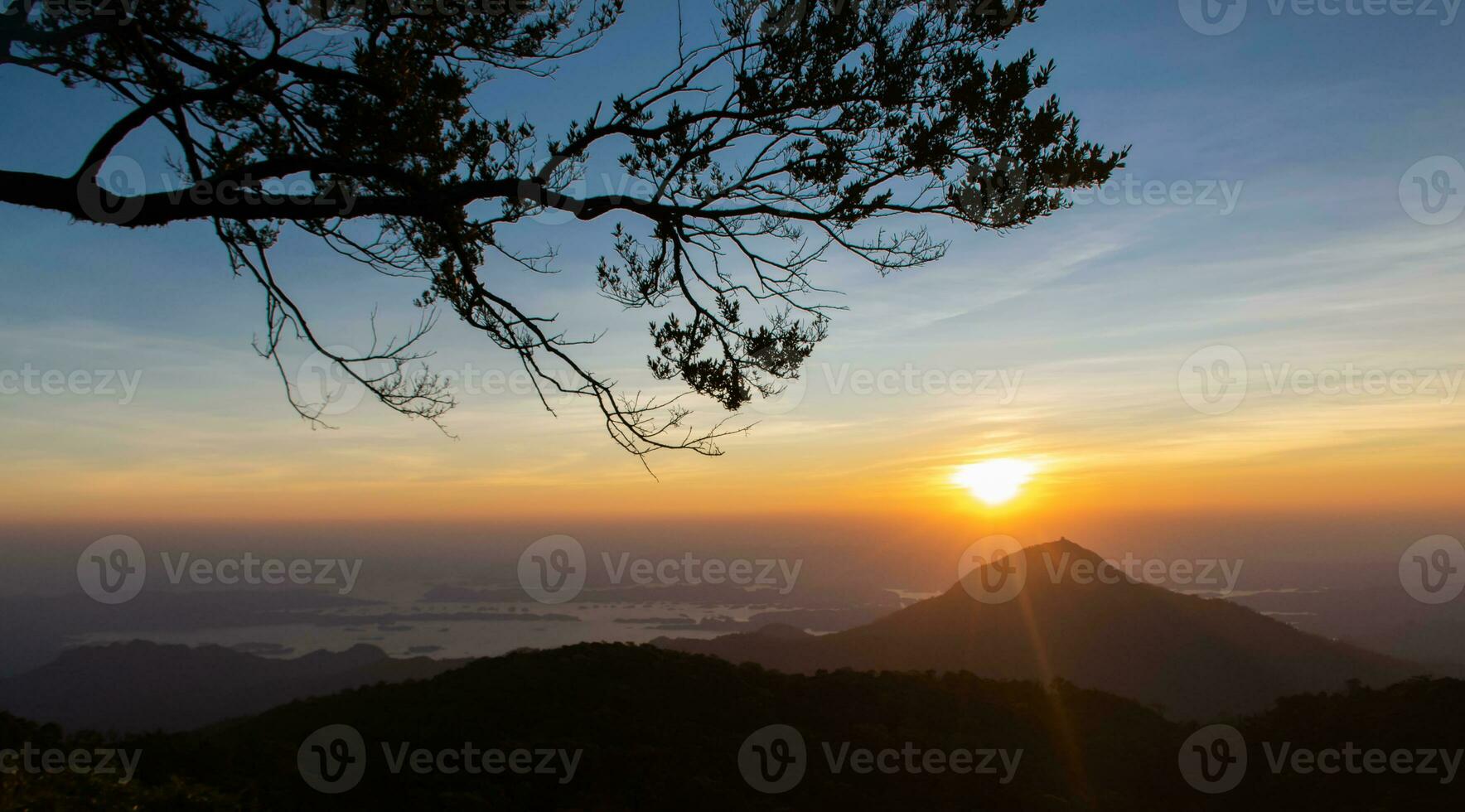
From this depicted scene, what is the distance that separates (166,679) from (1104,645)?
Result: 50.6 metres

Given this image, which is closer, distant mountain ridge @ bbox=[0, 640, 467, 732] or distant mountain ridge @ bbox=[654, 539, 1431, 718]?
distant mountain ridge @ bbox=[654, 539, 1431, 718]

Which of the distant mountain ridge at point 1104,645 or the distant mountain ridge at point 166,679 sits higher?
the distant mountain ridge at point 1104,645

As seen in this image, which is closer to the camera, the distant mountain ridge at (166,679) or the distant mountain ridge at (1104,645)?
the distant mountain ridge at (1104,645)

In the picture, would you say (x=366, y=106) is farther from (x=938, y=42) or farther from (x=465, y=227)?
(x=938, y=42)

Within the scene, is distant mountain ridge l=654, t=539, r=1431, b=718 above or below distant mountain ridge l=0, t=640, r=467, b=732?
above

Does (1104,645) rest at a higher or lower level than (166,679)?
higher

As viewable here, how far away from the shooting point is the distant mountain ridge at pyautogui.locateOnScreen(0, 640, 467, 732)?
37.0 m

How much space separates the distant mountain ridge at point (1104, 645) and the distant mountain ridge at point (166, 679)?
1965 centimetres

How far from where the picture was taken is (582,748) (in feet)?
26.2

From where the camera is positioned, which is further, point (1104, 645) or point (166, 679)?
point (166, 679)

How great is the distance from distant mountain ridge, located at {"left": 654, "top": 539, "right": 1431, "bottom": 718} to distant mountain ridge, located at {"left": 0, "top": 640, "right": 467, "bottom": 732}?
64.5 feet

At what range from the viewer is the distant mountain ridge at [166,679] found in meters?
37.0

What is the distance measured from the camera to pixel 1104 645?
25109 millimetres

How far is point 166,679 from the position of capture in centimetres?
4584
